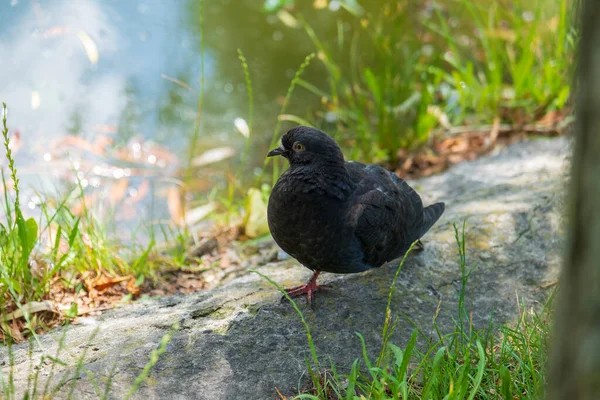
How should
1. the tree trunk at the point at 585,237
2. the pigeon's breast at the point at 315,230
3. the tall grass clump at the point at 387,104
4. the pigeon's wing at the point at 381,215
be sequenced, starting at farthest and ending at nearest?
the tall grass clump at the point at 387,104 < the pigeon's wing at the point at 381,215 < the pigeon's breast at the point at 315,230 < the tree trunk at the point at 585,237

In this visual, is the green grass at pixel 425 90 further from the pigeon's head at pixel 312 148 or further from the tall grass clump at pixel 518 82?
the pigeon's head at pixel 312 148

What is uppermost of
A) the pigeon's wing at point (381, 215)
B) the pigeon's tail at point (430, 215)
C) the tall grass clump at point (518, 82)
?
the tall grass clump at point (518, 82)

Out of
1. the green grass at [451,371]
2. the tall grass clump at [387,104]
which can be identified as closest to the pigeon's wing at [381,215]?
the green grass at [451,371]

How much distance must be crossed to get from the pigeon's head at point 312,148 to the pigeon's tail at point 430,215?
1.97ft

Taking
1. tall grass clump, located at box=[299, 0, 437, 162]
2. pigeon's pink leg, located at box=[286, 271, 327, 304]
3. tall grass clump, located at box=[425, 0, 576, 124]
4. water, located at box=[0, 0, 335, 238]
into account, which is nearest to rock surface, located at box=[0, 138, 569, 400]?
pigeon's pink leg, located at box=[286, 271, 327, 304]

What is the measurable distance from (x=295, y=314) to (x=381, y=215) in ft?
1.96

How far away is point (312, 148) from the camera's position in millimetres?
2877

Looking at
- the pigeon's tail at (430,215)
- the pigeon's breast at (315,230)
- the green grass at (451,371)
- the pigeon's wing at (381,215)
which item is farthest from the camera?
the pigeon's tail at (430,215)

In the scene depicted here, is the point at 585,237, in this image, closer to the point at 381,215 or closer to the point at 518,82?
the point at 381,215

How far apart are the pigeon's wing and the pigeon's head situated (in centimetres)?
17

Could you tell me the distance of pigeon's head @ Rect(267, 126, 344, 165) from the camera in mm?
2867

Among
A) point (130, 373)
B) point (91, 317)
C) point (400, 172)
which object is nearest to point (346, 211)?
point (130, 373)

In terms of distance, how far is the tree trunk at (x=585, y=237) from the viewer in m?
1.05

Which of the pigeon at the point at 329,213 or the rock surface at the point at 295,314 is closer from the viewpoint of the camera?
the rock surface at the point at 295,314
